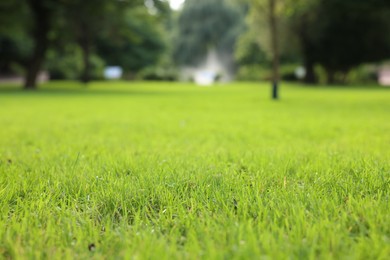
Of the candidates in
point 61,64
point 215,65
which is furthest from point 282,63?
point 61,64

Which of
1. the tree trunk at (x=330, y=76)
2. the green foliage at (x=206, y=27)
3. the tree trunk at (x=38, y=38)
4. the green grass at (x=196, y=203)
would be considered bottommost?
the green grass at (x=196, y=203)

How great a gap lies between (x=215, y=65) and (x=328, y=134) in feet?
203

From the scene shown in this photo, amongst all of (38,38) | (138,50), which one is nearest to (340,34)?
(38,38)

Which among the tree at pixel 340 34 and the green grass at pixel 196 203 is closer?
the green grass at pixel 196 203

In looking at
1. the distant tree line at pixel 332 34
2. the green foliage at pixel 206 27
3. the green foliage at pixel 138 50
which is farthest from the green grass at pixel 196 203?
the green foliage at pixel 206 27

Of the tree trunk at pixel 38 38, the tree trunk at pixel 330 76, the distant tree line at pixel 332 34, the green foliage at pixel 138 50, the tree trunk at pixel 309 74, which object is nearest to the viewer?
the tree trunk at pixel 38 38

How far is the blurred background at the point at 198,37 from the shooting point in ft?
80.5

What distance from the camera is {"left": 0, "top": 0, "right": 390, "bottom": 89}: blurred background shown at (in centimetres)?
2455

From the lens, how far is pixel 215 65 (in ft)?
216

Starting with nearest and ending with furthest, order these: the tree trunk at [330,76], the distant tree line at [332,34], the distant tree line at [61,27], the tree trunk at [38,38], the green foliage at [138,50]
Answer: the distant tree line at [61,27], the tree trunk at [38,38], the distant tree line at [332,34], the tree trunk at [330,76], the green foliage at [138,50]

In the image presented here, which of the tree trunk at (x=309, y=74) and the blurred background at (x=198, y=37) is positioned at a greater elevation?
the blurred background at (x=198, y=37)

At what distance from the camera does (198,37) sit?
59.3 metres

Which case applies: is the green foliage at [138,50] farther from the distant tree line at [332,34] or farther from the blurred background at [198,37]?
the distant tree line at [332,34]

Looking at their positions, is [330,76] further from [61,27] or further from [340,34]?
[61,27]
